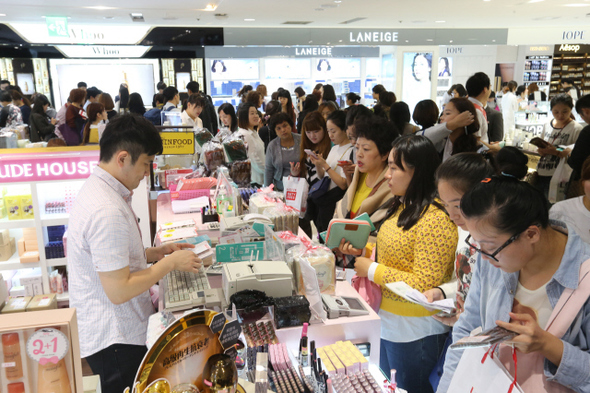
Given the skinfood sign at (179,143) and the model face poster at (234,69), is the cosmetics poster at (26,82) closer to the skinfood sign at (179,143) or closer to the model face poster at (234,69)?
the model face poster at (234,69)

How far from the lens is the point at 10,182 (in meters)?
3.58

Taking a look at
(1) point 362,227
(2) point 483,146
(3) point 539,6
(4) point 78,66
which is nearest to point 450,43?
(3) point 539,6

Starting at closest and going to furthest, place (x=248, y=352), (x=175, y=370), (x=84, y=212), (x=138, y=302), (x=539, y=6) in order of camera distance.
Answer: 1. (x=175, y=370)
2. (x=248, y=352)
3. (x=84, y=212)
4. (x=138, y=302)
5. (x=539, y=6)

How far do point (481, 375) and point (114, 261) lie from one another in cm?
138

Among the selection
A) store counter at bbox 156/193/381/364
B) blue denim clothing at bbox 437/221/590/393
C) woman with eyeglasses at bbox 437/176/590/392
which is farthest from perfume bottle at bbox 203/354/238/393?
blue denim clothing at bbox 437/221/590/393

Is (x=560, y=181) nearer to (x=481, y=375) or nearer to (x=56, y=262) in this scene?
(x=481, y=375)

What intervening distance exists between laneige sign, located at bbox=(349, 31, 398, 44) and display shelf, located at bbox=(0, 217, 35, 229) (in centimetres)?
906

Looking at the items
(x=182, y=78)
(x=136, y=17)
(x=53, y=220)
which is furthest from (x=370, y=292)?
(x=182, y=78)

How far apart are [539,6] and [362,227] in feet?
24.8

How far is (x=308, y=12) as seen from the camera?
27.1 feet

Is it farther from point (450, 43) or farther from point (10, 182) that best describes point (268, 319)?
point (450, 43)

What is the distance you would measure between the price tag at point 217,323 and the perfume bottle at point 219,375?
7cm

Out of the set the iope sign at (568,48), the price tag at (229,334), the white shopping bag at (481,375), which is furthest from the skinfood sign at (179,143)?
the iope sign at (568,48)

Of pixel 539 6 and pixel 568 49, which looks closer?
pixel 539 6
